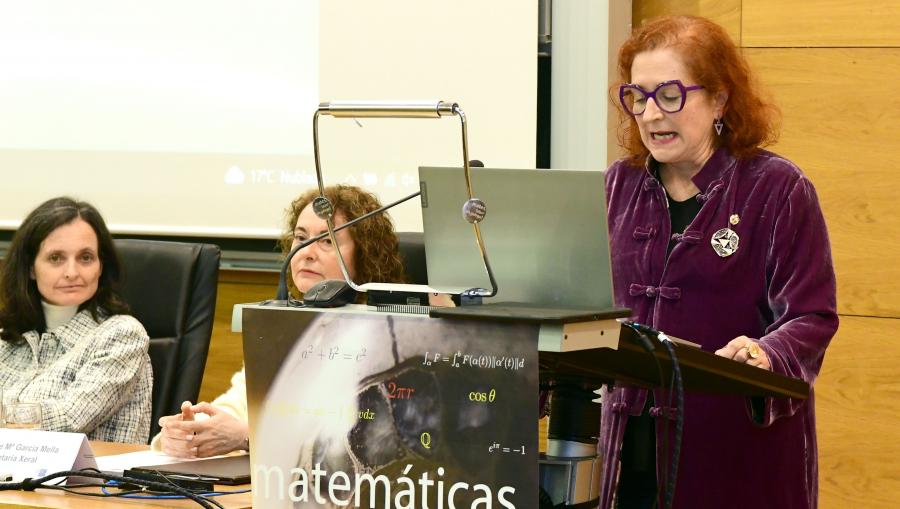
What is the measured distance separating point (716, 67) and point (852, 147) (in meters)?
1.49

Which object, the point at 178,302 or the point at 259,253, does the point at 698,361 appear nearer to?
the point at 178,302

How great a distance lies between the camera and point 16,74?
3.78 m

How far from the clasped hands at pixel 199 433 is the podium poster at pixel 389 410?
0.73 meters

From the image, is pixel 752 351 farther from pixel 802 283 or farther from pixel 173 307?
pixel 173 307

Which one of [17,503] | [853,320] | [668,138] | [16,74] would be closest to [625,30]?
[853,320]

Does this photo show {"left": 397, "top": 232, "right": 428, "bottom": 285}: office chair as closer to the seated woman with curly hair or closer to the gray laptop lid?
the seated woman with curly hair

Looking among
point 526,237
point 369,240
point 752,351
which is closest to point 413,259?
point 369,240

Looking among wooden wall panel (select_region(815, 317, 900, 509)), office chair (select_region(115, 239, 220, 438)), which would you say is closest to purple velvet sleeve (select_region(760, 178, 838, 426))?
office chair (select_region(115, 239, 220, 438))

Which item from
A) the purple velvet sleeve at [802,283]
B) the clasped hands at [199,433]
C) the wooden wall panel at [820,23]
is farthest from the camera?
the wooden wall panel at [820,23]

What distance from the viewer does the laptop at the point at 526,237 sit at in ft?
3.97

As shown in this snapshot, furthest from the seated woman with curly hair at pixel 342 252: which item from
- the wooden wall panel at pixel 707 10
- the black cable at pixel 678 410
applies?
the wooden wall panel at pixel 707 10

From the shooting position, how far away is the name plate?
174cm

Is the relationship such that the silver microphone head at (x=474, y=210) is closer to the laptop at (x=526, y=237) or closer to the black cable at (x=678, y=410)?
the laptop at (x=526, y=237)

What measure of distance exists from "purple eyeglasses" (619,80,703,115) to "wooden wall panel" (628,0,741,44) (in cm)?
148
